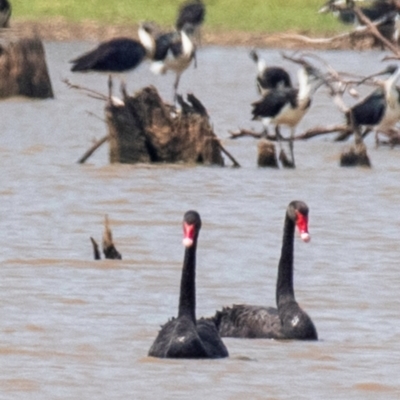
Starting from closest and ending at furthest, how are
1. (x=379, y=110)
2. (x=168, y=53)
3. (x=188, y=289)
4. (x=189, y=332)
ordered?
(x=189, y=332)
(x=188, y=289)
(x=379, y=110)
(x=168, y=53)

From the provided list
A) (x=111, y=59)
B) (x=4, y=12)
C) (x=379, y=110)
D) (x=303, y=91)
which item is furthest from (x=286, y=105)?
(x=4, y=12)

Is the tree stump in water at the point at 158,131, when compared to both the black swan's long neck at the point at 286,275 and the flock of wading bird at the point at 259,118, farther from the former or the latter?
the black swan's long neck at the point at 286,275

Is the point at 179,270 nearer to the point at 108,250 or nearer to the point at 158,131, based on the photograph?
the point at 108,250

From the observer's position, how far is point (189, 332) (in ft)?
27.0

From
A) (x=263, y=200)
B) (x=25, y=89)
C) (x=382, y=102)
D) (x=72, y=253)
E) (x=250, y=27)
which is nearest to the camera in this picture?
(x=72, y=253)

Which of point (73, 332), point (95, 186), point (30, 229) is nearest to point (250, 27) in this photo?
point (95, 186)

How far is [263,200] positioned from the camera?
1503cm

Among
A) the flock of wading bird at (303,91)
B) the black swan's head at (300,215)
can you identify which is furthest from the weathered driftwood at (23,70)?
the black swan's head at (300,215)

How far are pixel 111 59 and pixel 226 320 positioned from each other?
1092 centimetres

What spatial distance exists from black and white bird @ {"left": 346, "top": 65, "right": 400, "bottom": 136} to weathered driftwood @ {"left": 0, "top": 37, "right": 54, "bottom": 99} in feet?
26.9

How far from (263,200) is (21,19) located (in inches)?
943

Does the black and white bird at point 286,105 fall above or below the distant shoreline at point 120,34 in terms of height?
above

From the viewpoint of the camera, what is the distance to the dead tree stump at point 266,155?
16.8 metres

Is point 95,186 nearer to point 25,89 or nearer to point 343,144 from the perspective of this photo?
point 343,144
